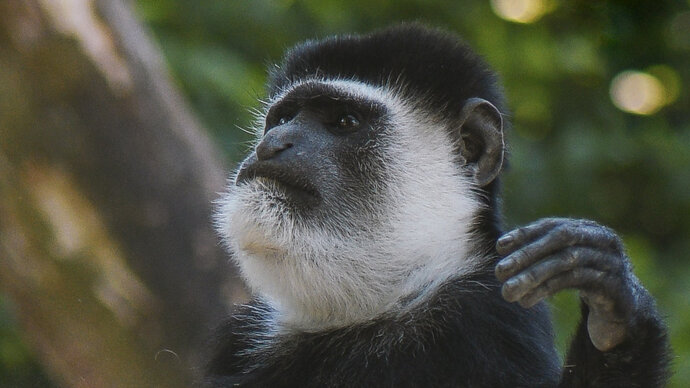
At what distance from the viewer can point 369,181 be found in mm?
2637

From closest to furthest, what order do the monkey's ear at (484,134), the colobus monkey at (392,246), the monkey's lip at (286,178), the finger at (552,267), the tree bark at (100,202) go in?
the finger at (552,267), the colobus monkey at (392,246), the monkey's lip at (286,178), the monkey's ear at (484,134), the tree bark at (100,202)

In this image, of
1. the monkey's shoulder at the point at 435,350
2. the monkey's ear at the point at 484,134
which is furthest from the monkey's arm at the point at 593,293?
the monkey's ear at the point at 484,134

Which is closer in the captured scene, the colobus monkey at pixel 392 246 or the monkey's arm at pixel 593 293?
the monkey's arm at pixel 593 293

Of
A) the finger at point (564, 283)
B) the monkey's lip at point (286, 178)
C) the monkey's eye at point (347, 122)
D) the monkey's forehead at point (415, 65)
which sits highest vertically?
the monkey's forehead at point (415, 65)

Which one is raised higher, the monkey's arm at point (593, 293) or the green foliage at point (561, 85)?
the green foliage at point (561, 85)

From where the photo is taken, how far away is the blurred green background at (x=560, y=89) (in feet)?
15.6

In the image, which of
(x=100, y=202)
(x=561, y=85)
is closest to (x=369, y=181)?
(x=100, y=202)

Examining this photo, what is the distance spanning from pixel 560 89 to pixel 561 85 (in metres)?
0.03

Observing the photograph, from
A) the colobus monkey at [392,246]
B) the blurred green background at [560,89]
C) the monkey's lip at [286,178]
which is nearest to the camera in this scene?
the colobus monkey at [392,246]

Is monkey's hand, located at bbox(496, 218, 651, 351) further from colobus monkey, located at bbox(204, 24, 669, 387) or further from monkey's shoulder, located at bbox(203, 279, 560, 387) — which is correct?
monkey's shoulder, located at bbox(203, 279, 560, 387)

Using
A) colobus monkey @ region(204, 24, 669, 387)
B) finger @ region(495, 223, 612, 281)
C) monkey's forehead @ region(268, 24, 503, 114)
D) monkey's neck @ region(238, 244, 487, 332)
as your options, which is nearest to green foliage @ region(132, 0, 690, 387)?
monkey's forehead @ region(268, 24, 503, 114)

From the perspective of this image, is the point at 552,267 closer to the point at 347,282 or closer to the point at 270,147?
the point at 347,282

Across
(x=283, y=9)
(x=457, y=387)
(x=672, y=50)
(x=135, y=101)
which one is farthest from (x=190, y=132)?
(x=672, y=50)

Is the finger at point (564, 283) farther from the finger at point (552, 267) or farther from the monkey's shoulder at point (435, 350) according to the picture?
the monkey's shoulder at point (435, 350)
